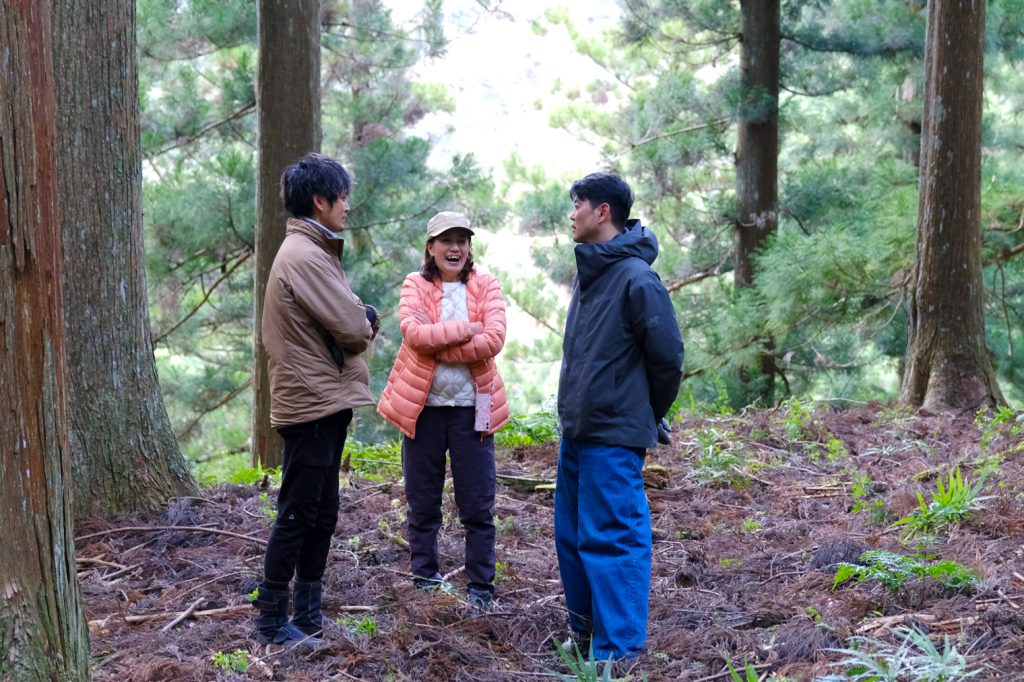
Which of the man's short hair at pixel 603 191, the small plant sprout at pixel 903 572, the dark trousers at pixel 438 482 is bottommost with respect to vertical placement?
the small plant sprout at pixel 903 572

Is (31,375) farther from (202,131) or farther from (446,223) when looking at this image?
(202,131)

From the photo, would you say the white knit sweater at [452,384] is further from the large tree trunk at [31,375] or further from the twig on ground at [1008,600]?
the twig on ground at [1008,600]

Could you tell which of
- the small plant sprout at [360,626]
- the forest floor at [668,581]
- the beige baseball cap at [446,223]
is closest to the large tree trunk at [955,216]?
the forest floor at [668,581]

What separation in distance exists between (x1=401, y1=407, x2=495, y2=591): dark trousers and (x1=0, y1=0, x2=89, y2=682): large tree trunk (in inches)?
82.4

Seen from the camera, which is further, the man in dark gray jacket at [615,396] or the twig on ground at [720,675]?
the man in dark gray jacket at [615,396]

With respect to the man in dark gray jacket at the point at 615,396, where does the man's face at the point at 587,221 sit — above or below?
above

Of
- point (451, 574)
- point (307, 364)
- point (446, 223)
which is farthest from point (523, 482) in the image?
Answer: point (307, 364)

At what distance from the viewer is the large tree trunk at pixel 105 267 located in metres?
5.71

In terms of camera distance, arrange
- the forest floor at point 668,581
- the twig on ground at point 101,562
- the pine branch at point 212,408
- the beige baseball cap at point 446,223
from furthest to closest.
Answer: the pine branch at point 212,408 < the twig on ground at point 101,562 < the beige baseball cap at point 446,223 < the forest floor at point 668,581

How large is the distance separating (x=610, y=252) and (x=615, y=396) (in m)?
0.61

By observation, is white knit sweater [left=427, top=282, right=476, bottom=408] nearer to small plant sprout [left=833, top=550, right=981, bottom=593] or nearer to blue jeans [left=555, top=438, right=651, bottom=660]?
blue jeans [left=555, top=438, right=651, bottom=660]

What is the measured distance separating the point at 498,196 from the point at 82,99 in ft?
54.3

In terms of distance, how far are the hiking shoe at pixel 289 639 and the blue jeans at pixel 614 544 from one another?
3.84 feet

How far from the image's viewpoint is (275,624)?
4199 mm
